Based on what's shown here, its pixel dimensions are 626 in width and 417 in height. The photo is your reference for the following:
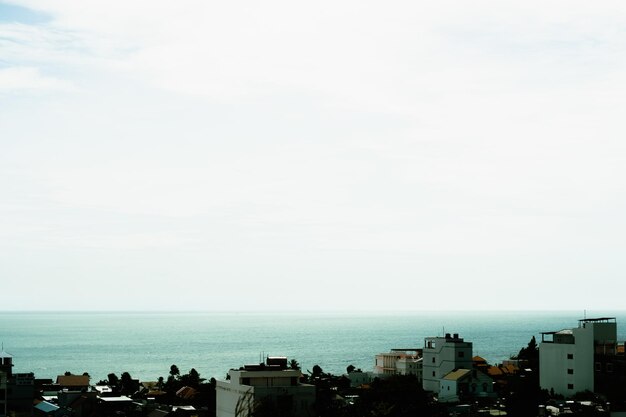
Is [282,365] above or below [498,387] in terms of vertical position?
above

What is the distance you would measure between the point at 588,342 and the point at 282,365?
38.4 m

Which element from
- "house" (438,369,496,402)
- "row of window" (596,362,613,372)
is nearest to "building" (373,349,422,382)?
"house" (438,369,496,402)

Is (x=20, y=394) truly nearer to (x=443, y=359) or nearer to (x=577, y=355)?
(x=443, y=359)

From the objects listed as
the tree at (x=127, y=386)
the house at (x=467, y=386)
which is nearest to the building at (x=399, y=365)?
the house at (x=467, y=386)

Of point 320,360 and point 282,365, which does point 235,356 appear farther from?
point 282,365

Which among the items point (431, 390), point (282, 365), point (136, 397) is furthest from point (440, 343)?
point (282, 365)

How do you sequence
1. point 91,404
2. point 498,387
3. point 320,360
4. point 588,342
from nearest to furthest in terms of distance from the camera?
point 91,404, point 588,342, point 498,387, point 320,360

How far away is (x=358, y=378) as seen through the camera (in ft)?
324

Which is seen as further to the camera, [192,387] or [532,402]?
[192,387]

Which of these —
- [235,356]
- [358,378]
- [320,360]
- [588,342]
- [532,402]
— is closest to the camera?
[532,402]

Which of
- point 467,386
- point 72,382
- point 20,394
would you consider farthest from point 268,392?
point 72,382

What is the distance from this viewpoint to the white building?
78.8 meters

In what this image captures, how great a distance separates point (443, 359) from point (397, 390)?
26927mm

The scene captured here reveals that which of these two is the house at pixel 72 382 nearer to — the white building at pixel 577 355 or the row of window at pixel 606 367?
the white building at pixel 577 355
